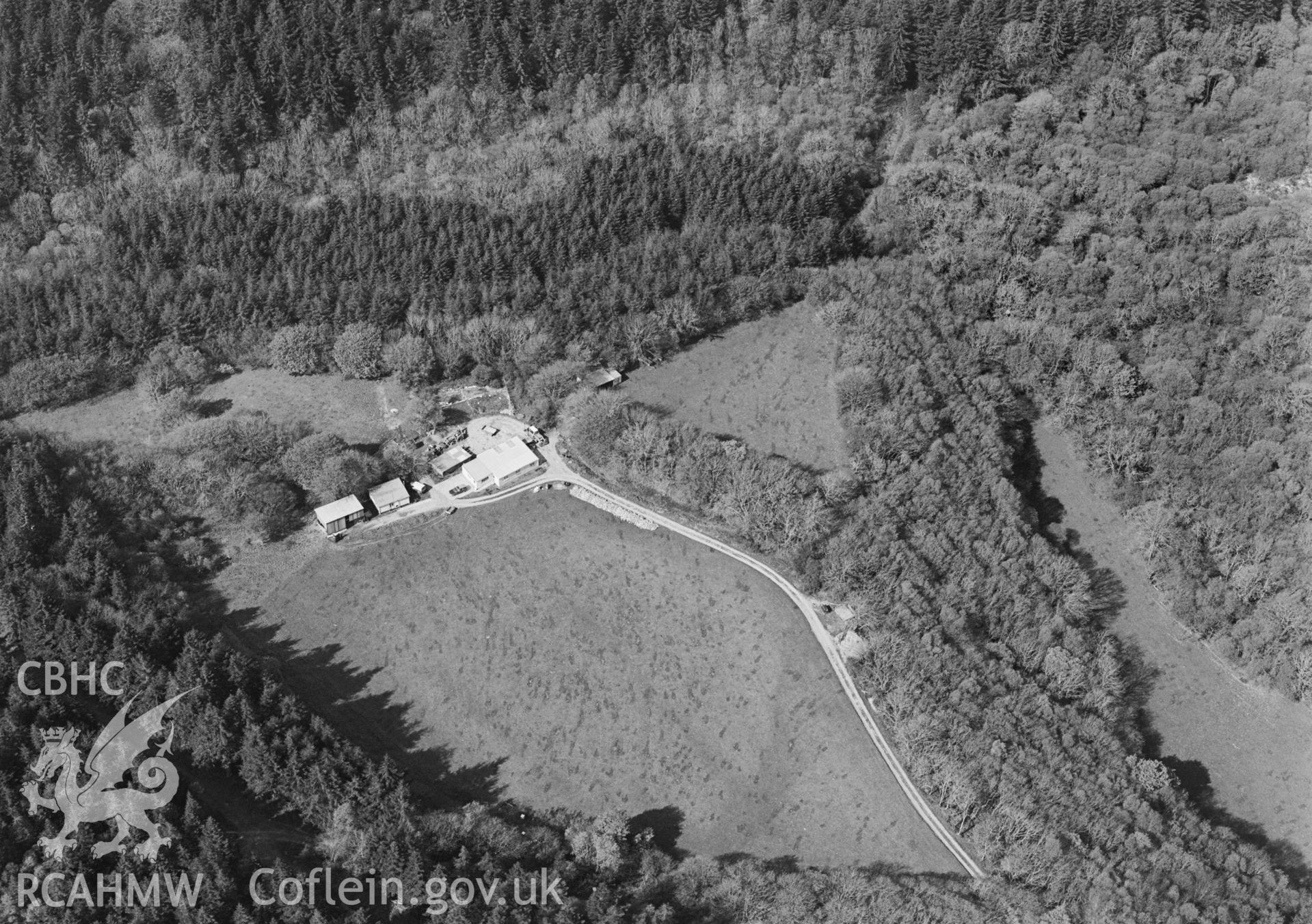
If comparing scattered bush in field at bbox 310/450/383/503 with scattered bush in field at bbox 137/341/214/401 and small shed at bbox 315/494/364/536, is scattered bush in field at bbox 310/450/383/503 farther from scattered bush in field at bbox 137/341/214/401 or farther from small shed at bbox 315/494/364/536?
scattered bush in field at bbox 137/341/214/401

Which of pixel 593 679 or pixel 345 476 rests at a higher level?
pixel 345 476

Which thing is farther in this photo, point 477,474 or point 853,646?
point 477,474

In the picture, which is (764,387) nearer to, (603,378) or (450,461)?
(603,378)

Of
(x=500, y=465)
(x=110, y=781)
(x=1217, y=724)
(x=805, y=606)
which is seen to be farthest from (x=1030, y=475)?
(x=110, y=781)

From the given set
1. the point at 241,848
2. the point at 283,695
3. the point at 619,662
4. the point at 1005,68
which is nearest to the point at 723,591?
the point at 619,662

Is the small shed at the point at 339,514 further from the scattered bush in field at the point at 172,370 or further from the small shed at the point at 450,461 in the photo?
the scattered bush in field at the point at 172,370

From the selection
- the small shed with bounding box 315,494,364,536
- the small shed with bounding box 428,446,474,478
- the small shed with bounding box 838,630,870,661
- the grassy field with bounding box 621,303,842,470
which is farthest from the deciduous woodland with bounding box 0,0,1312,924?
the small shed with bounding box 428,446,474,478

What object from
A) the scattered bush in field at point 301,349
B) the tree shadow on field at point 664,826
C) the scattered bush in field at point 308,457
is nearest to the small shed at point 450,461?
the scattered bush in field at point 308,457

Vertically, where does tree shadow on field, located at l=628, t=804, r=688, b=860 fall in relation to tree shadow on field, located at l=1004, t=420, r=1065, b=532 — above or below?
below
